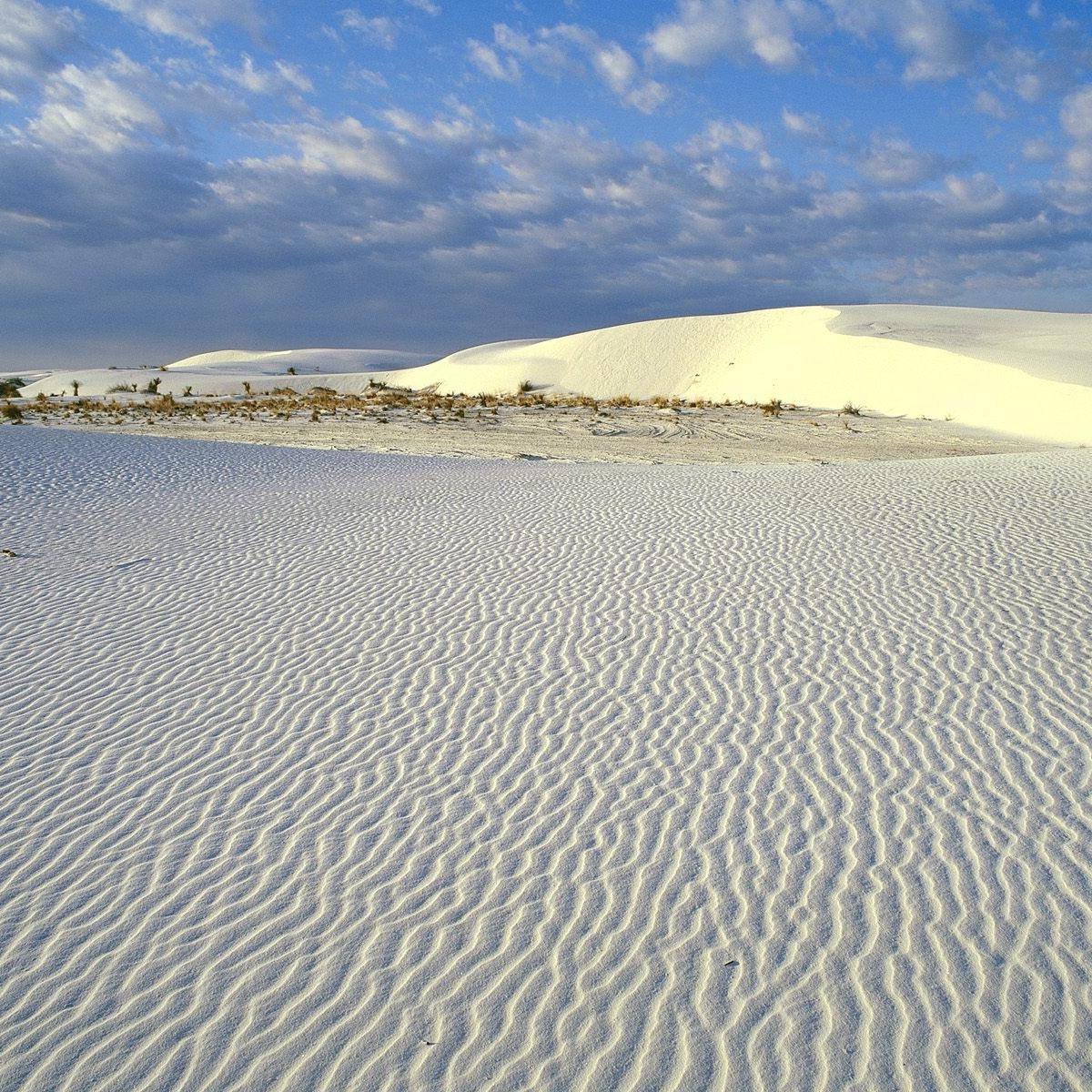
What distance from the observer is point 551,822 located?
162 inches

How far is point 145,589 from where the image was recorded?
7.95m

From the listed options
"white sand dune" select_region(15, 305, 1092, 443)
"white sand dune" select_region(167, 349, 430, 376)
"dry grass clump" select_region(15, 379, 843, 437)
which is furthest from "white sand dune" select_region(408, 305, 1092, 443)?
"white sand dune" select_region(167, 349, 430, 376)

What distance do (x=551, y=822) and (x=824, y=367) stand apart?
1278 inches

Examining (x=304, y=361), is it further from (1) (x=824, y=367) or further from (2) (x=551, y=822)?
(2) (x=551, y=822)

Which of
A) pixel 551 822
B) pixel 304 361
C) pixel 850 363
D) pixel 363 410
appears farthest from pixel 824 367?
pixel 304 361

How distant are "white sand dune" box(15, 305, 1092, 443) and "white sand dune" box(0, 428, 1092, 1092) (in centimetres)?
1961

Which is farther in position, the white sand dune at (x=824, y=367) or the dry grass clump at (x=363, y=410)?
the white sand dune at (x=824, y=367)

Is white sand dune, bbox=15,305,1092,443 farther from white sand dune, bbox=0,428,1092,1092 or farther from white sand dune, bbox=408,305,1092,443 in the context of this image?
white sand dune, bbox=0,428,1092,1092

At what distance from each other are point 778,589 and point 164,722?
4917 mm

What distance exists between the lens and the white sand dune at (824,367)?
2652 centimetres

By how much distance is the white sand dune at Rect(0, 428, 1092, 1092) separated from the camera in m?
2.86

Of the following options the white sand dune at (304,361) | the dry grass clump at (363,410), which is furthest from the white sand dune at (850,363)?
the white sand dune at (304,361)

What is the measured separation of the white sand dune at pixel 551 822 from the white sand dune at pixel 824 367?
1961 centimetres

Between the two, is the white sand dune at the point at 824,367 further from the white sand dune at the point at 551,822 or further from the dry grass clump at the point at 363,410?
the white sand dune at the point at 551,822
